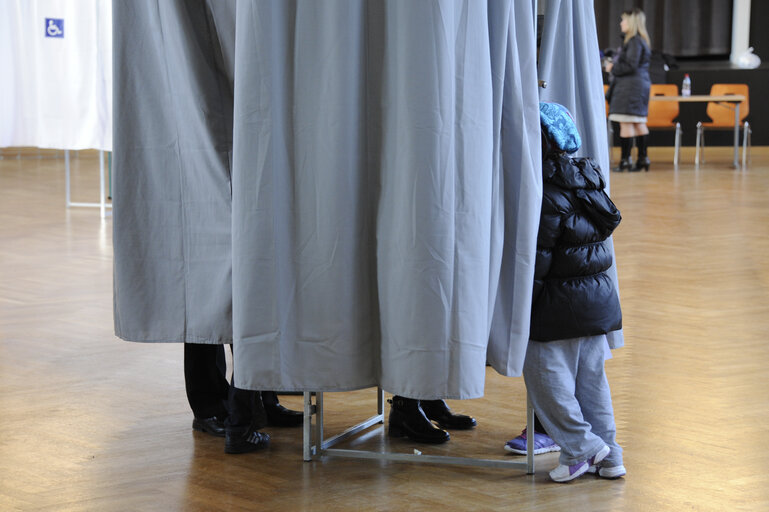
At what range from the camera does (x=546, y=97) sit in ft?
9.84

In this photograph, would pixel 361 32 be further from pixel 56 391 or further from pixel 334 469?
pixel 56 391

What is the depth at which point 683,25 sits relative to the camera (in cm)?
1581

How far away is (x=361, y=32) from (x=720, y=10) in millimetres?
14664

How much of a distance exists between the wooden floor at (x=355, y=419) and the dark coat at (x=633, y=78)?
5.49 metres

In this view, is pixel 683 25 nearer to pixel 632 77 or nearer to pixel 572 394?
pixel 632 77

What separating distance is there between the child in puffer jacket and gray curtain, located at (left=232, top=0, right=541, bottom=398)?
10 centimetres

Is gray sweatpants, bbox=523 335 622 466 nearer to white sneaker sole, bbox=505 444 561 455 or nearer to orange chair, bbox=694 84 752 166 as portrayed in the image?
white sneaker sole, bbox=505 444 561 455

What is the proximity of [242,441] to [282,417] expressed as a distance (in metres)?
0.29

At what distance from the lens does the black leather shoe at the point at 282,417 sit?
10.3 ft

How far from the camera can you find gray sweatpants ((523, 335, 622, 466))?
2570mm

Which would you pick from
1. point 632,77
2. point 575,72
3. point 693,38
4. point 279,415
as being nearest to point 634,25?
point 632,77

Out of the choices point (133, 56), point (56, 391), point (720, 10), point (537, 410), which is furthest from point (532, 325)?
point (720, 10)

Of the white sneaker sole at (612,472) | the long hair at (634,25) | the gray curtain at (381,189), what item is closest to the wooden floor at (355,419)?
the white sneaker sole at (612,472)

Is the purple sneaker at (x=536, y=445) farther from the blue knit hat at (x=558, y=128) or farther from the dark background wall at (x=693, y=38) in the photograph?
the dark background wall at (x=693, y=38)
